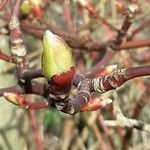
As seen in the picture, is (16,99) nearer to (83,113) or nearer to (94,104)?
(94,104)

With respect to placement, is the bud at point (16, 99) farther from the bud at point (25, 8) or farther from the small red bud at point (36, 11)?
the small red bud at point (36, 11)

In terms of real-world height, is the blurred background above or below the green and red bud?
below

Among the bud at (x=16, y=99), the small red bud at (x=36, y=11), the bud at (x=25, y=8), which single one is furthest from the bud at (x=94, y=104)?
the small red bud at (x=36, y=11)

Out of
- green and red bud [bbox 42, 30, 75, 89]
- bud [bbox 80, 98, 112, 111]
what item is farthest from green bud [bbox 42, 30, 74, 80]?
bud [bbox 80, 98, 112, 111]

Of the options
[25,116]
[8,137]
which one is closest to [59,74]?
[8,137]

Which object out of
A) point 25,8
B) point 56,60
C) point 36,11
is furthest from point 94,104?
point 36,11

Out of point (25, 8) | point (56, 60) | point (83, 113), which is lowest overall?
point (83, 113)

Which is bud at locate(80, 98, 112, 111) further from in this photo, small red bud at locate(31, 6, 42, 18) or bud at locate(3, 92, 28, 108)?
small red bud at locate(31, 6, 42, 18)
